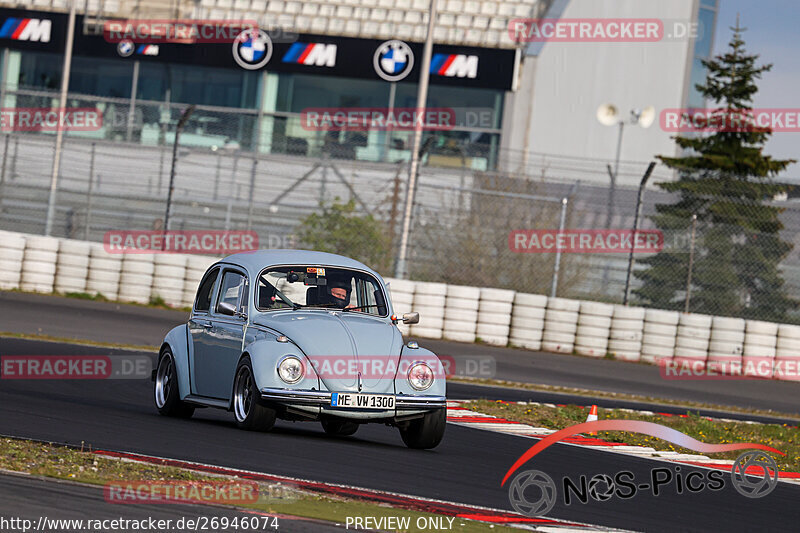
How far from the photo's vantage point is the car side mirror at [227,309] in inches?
373

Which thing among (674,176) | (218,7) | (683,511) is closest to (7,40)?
(218,7)

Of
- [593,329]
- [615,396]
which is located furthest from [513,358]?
[615,396]

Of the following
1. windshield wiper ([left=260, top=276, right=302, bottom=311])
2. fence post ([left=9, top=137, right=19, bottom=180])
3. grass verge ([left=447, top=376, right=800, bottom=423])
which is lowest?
grass verge ([left=447, top=376, right=800, bottom=423])

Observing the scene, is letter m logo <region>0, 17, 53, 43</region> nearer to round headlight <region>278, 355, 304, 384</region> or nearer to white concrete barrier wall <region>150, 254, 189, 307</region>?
white concrete barrier wall <region>150, 254, 189, 307</region>

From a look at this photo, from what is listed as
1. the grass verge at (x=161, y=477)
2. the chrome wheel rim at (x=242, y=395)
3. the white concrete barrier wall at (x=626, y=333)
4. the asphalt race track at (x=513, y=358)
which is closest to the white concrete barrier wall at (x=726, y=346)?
the asphalt race track at (x=513, y=358)

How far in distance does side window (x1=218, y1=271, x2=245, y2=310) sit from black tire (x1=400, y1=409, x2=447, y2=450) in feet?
5.86

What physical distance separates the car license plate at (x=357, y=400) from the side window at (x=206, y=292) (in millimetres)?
2065

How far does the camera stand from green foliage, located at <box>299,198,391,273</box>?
73.2ft

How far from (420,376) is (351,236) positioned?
13.6m

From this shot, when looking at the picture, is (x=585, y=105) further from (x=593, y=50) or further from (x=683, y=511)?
(x=683, y=511)

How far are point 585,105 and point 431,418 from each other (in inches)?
1169

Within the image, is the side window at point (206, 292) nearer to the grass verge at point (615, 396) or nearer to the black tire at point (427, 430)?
the black tire at point (427, 430)

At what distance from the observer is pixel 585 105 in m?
37.6

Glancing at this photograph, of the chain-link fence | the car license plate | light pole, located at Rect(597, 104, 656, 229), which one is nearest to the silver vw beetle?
the car license plate
